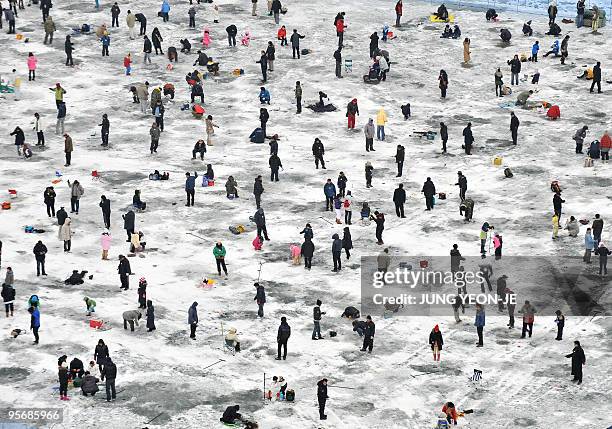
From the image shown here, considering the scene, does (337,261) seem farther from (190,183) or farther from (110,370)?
(110,370)

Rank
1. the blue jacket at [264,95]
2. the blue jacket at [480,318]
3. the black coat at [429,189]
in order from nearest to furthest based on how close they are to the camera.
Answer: the blue jacket at [480,318], the black coat at [429,189], the blue jacket at [264,95]

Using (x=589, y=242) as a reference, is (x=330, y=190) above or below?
above

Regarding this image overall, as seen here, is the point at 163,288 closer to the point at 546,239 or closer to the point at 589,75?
the point at 546,239

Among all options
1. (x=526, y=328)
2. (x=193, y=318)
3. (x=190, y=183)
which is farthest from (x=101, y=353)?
(x=190, y=183)

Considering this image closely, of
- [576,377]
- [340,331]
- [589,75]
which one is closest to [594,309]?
[576,377]

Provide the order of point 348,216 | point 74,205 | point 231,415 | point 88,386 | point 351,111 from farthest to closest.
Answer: point 351,111 < point 74,205 < point 348,216 < point 88,386 < point 231,415

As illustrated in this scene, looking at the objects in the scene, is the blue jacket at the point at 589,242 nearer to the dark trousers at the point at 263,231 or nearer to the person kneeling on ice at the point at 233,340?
the dark trousers at the point at 263,231

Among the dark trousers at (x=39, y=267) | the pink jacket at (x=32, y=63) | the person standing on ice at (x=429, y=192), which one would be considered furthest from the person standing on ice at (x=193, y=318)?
the pink jacket at (x=32, y=63)
